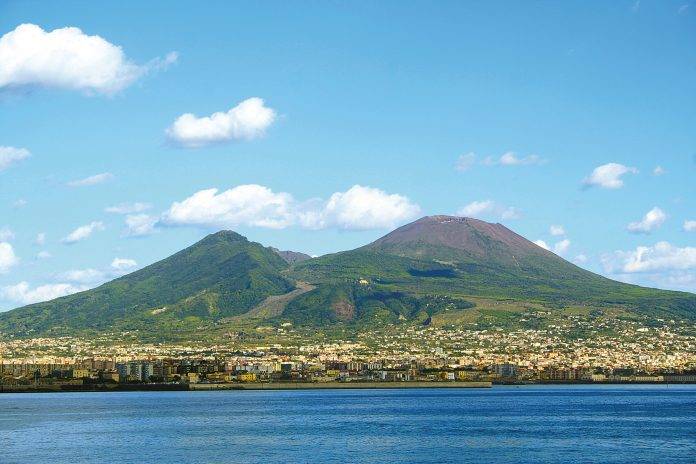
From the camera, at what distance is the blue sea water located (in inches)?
3415

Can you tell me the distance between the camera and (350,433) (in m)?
109

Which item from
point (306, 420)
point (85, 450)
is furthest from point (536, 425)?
point (85, 450)

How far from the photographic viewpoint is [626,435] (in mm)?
104688

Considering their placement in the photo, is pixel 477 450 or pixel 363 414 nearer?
pixel 477 450

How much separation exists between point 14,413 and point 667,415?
84.7 m

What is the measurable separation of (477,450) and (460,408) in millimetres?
69329

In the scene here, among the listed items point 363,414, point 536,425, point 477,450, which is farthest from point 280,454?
point 363,414

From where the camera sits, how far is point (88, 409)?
160500 mm

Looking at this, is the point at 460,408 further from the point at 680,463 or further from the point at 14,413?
the point at 680,463

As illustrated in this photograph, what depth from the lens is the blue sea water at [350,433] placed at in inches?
3415

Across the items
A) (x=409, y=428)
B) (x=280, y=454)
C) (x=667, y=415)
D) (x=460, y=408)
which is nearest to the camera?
(x=280, y=454)

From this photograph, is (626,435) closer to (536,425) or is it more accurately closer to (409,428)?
(536,425)

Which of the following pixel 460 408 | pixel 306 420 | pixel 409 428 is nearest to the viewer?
pixel 409 428

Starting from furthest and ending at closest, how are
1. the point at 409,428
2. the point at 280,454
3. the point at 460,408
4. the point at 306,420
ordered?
the point at 460,408 < the point at 306,420 < the point at 409,428 < the point at 280,454
